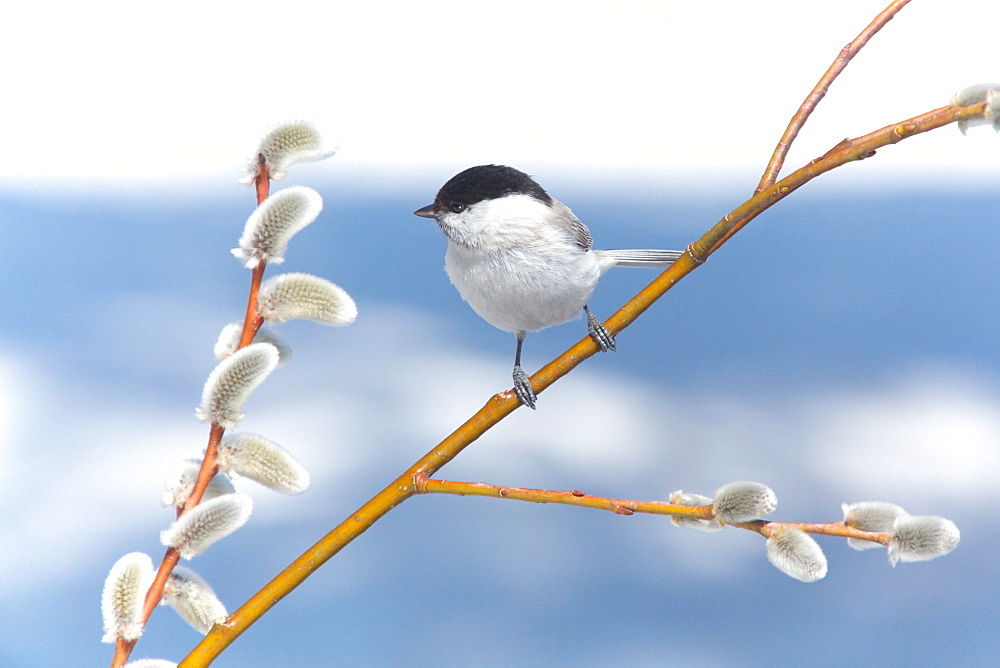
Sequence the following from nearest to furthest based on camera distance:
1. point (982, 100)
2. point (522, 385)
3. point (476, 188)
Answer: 1. point (982, 100)
2. point (476, 188)
3. point (522, 385)

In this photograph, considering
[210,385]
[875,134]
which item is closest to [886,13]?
[875,134]

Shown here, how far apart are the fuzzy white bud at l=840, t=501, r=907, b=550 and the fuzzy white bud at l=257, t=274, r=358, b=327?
268mm

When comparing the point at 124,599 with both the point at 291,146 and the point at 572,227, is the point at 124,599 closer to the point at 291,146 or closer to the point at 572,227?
the point at 291,146

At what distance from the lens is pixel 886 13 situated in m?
0.42

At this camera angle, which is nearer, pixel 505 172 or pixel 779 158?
pixel 779 158

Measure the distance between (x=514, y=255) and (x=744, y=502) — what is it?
36 cm

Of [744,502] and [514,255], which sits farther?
[514,255]

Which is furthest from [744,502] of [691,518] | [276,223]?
[276,223]

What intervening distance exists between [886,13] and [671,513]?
0.96 feet

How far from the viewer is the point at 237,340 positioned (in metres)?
0.42

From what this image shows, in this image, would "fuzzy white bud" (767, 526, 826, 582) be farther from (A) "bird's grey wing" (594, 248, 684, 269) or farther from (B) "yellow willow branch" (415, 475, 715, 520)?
(A) "bird's grey wing" (594, 248, 684, 269)

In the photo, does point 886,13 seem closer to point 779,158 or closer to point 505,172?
point 779,158

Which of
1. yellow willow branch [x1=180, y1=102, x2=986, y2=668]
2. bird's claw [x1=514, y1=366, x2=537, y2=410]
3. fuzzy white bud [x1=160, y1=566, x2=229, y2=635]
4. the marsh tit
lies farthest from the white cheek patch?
fuzzy white bud [x1=160, y1=566, x2=229, y2=635]

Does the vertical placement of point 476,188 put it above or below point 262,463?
above
